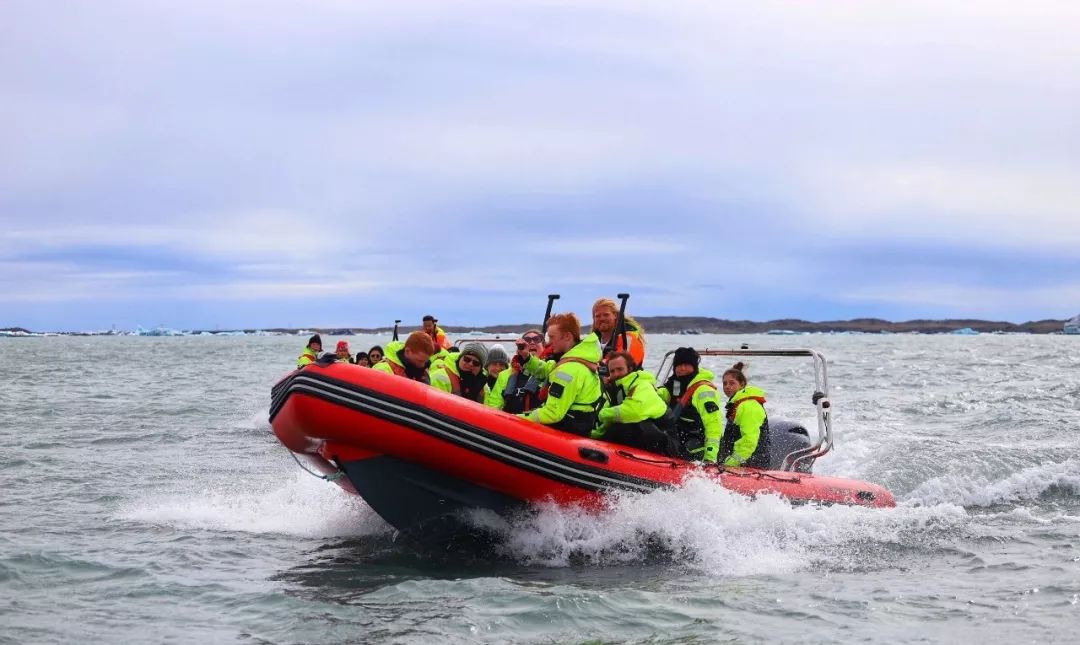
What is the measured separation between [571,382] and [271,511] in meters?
3.17

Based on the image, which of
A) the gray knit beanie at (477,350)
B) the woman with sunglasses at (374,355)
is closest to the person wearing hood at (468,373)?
the gray knit beanie at (477,350)

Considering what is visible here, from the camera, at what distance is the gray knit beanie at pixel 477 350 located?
23.6 ft

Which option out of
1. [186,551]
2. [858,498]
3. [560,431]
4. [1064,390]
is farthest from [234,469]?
[1064,390]

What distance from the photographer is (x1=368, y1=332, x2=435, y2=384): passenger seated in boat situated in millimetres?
6938

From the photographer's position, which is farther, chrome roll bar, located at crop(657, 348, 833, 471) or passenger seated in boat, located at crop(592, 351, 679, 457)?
chrome roll bar, located at crop(657, 348, 833, 471)

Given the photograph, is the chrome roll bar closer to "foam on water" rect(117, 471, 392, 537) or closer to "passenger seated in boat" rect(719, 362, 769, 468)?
"passenger seated in boat" rect(719, 362, 769, 468)

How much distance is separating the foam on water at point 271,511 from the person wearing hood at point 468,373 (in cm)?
111

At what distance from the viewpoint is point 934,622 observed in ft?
16.8

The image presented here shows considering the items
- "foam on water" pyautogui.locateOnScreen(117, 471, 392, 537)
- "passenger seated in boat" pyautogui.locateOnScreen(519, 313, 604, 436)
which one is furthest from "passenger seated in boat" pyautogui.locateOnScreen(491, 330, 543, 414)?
"foam on water" pyautogui.locateOnScreen(117, 471, 392, 537)

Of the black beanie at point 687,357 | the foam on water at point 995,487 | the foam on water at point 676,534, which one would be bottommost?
the foam on water at point 995,487

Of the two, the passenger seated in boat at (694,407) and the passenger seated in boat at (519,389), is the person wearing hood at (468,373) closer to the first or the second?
the passenger seated in boat at (519,389)

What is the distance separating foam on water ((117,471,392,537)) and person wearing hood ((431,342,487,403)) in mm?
1113

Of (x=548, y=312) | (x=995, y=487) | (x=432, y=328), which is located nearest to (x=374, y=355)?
(x=432, y=328)

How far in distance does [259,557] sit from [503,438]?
5.93 ft
